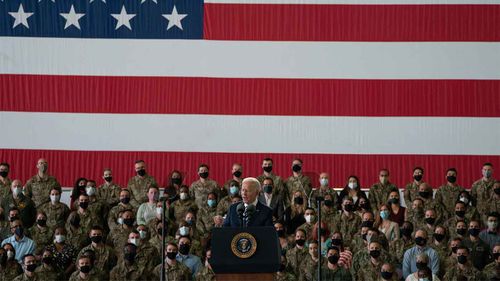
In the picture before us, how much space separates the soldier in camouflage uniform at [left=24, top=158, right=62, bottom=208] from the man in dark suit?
8.55 m

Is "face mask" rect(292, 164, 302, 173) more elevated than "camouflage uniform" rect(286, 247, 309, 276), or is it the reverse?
"face mask" rect(292, 164, 302, 173)

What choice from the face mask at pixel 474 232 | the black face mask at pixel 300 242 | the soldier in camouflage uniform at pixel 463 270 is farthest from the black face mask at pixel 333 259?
the face mask at pixel 474 232

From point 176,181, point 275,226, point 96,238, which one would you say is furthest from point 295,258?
point 176,181

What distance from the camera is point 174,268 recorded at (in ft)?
47.7

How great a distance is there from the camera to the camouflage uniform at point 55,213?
16.2m

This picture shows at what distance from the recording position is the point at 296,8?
18844mm

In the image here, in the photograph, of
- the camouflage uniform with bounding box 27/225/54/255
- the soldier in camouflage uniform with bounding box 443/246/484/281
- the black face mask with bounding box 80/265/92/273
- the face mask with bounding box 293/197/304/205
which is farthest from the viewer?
the face mask with bounding box 293/197/304/205

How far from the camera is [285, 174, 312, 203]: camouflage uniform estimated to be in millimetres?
16781

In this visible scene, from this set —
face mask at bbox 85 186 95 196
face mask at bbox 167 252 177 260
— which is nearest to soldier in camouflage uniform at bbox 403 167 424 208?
face mask at bbox 167 252 177 260

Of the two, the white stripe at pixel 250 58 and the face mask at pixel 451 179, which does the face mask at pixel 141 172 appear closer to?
the white stripe at pixel 250 58

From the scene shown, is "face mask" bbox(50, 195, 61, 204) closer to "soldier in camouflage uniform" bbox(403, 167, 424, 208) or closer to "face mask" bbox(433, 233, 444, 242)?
"soldier in camouflage uniform" bbox(403, 167, 424, 208)

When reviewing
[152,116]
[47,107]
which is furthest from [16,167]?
[152,116]

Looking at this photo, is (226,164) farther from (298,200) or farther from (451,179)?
(451,179)

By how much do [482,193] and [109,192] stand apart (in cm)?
524
